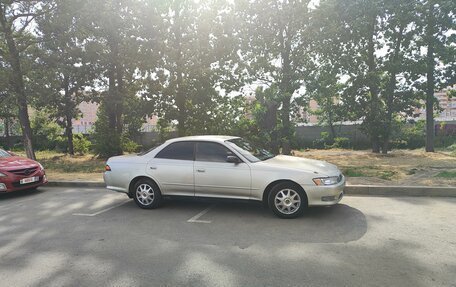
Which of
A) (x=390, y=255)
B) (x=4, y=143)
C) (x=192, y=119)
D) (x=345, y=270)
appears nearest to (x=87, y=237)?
(x=345, y=270)

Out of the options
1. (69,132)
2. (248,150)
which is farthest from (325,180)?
(69,132)

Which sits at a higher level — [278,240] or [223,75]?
[223,75]

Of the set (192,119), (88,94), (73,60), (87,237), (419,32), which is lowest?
(87,237)

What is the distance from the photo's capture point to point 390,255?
13.3 feet

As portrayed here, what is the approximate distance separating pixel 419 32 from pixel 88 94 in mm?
17391

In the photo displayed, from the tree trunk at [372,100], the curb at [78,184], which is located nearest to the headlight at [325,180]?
the curb at [78,184]

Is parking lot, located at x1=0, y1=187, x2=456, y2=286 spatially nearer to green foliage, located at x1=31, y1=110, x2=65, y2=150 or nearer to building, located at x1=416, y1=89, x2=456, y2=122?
building, located at x1=416, y1=89, x2=456, y2=122

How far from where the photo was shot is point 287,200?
5605mm

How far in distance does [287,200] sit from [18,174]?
270 inches

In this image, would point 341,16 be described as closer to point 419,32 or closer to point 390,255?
point 419,32

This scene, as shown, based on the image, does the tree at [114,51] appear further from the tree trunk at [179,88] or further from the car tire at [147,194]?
the car tire at [147,194]

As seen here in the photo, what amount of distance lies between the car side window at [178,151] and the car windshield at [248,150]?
0.77 m

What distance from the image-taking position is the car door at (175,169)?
20.5 feet

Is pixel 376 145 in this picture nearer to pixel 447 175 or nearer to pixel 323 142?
pixel 323 142
